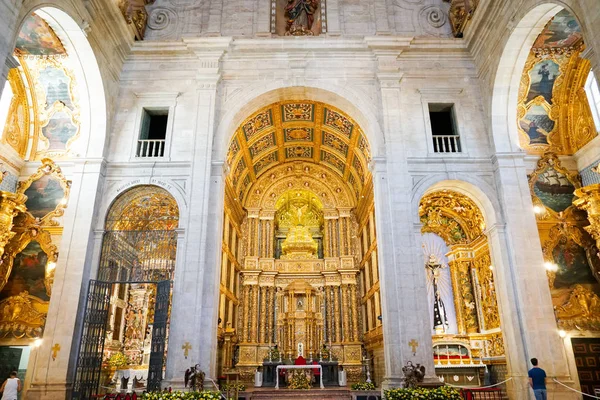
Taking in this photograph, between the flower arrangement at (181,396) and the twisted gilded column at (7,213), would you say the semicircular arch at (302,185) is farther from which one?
the flower arrangement at (181,396)

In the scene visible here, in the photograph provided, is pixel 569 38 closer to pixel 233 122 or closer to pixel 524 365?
pixel 524 365

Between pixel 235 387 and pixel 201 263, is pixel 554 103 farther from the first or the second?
pixel 235 387

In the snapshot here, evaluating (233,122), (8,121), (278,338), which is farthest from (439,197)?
(8,121)

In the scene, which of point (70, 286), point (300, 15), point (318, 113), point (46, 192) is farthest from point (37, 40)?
point (318, 113)

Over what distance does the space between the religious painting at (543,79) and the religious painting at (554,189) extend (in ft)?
8.84

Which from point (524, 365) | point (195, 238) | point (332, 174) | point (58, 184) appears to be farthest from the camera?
point (332, 174)

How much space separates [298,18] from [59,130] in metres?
9.64

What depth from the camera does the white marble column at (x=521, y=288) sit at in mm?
11898

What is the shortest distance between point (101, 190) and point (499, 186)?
41.2 ft

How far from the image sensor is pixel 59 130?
15.3 m

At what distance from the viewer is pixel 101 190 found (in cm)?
1395

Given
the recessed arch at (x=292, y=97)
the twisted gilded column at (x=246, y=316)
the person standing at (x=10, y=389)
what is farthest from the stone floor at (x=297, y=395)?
the recessed arch at (x=292, y=97)

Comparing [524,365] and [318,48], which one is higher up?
[318,48]

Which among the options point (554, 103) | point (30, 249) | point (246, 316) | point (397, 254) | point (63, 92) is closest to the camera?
point (397, 254)
